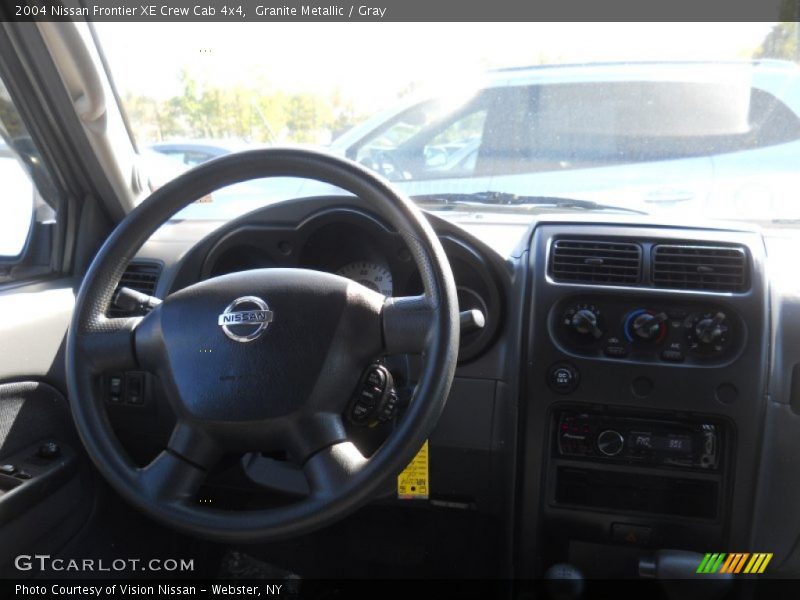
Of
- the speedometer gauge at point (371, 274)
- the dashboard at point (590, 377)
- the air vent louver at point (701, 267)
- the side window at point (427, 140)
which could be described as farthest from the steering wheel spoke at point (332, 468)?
the side window at point (427, 140)

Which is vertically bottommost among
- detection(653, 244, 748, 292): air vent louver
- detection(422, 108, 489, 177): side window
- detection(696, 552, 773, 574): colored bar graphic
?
detection(696, 552, 773, 574): colored bar graphic

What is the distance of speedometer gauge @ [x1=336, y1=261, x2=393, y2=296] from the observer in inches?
83.4

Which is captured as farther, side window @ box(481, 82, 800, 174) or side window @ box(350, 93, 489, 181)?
side window @ box(350, 93, 489, 181)

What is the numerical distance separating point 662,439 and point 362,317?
0.94 m

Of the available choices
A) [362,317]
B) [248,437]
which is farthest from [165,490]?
[362,317]

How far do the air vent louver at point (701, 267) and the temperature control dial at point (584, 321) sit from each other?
0.55 ft

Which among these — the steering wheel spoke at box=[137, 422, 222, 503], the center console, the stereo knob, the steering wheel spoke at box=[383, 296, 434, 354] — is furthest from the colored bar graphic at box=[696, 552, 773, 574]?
the steering wheel spoke at box=[137, 422, 222, 503]

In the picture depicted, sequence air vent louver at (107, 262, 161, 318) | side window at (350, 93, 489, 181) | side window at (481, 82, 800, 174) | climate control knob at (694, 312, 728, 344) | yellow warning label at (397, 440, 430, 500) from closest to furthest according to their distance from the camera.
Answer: climate control knob at (694, 312, 728, 344)
yellow warning label at (397, 440, 430, 500)
air vent louver at (107, 262, 161, 318)
side window at (481, 82, 800, 174)
side window at (350, 93, 489, 181)

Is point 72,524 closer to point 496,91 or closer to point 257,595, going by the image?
point 257,595

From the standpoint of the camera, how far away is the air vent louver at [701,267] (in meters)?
1.89

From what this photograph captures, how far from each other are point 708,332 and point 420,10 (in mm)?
1155

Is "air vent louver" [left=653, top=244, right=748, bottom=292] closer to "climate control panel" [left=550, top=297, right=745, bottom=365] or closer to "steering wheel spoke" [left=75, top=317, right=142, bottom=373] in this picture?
"climate control panel" [left=550, top=297, right=745, bottom=365]

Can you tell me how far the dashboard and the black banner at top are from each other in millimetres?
532

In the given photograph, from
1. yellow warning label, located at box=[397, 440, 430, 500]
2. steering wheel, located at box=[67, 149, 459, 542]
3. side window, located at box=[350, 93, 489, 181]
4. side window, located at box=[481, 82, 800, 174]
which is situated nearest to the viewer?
steering wheel, located at box=[67, 149, 459, 542]
